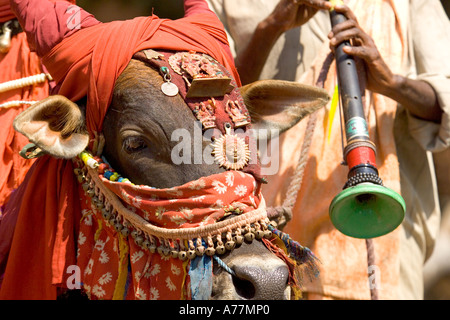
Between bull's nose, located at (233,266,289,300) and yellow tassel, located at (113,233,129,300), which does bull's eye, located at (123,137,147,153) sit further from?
bull's nose, located at (233,266,289,300)

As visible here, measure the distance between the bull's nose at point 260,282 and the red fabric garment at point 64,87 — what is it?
814 mm

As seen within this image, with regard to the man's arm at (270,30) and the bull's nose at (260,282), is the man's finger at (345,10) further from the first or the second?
the bull's nose at (260,282)

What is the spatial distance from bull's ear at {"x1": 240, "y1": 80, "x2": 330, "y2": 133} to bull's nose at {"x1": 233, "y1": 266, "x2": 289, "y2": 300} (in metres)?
1.05

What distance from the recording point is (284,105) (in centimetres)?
354

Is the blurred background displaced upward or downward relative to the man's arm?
downward

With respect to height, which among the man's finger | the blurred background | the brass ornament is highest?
the man's finger

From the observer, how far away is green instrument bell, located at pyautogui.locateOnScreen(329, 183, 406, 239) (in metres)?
3.19

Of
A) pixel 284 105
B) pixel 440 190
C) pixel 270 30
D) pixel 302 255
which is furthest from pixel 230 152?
pixel 440 190

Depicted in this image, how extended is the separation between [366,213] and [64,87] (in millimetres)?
1395

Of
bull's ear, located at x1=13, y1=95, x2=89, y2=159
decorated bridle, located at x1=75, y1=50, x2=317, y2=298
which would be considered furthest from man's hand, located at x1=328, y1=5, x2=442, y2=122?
bull's ear, located at x1=13, y1=95, x2=89, y2=159

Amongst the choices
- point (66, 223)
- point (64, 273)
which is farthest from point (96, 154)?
point (64, 273)

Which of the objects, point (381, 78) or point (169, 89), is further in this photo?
point (381, 78)

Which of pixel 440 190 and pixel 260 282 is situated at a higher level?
pixel 260 282

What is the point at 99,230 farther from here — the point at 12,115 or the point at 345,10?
the point at 345,10
